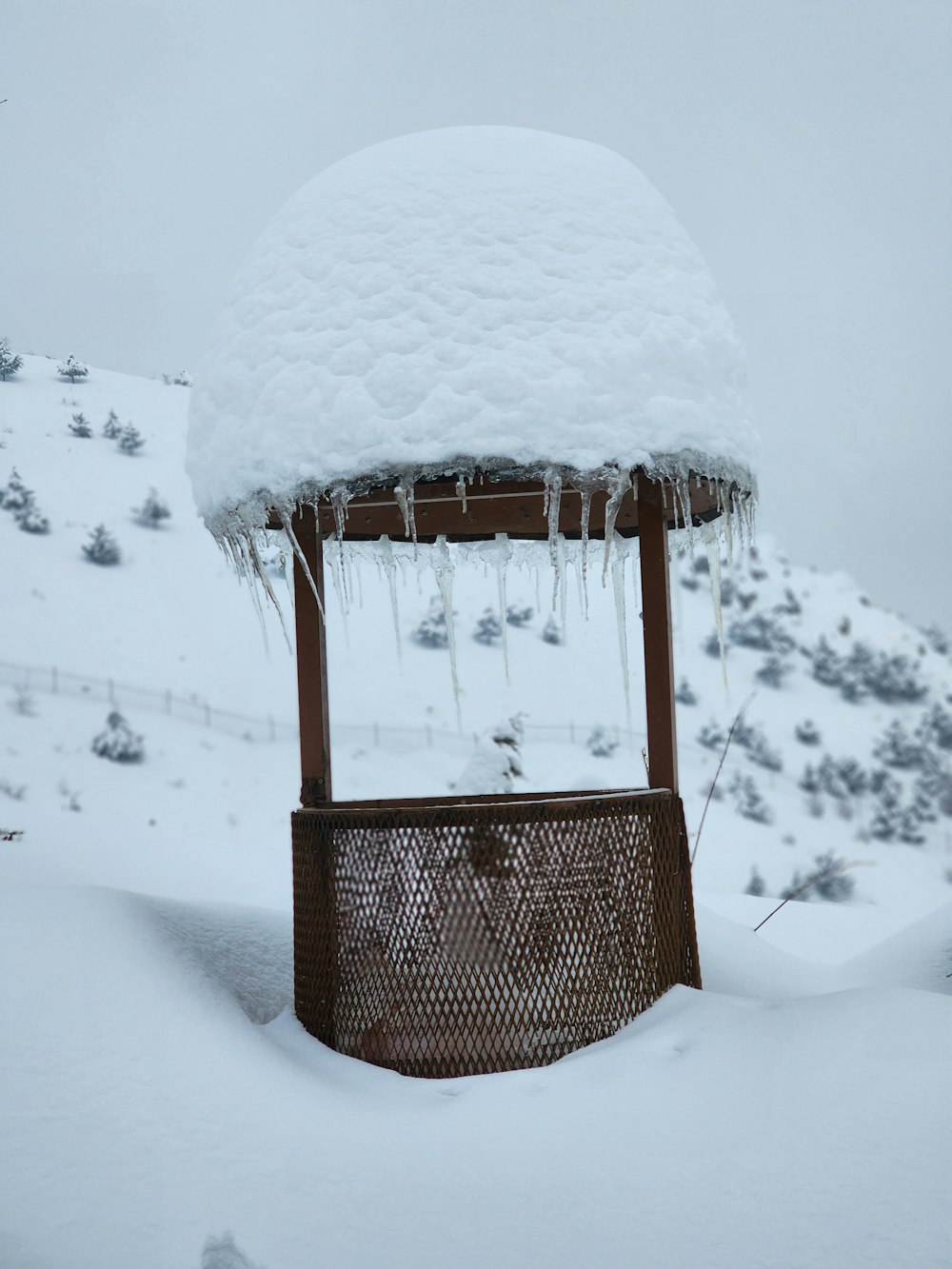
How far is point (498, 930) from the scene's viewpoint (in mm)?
4348

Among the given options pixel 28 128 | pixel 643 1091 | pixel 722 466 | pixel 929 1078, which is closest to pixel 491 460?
pixel 722 466

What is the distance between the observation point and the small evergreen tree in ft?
96.1

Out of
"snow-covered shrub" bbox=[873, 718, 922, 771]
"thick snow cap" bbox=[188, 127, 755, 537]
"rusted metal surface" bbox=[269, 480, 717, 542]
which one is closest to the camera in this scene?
"thick snow cap" bbox=[188, 127, 755, 537]

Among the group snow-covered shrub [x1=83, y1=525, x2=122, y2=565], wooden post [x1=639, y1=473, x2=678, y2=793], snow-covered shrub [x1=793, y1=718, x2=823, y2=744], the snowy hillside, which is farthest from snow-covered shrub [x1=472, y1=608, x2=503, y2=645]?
wooden post [x1=639, y1=473, x2=678, y2=793]

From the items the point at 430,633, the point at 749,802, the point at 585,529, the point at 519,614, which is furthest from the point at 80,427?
the point at 585,529

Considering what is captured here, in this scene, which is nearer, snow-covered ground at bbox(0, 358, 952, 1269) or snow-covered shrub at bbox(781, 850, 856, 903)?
snow-covered ground at bbox(0, 358, 952, 1269)

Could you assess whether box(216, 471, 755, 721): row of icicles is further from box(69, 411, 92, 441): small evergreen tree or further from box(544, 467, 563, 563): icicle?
box(69, 411, 92, 441): small evergreen tree

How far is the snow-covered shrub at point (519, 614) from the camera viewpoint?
94.4 ft

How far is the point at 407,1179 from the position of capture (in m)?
3.31

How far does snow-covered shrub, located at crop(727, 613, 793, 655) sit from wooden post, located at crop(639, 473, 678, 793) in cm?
2692

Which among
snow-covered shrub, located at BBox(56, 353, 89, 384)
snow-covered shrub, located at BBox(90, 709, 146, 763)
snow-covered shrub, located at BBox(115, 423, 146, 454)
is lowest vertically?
snow-covered shrub, located at BBox(90, 709, 146, 763)

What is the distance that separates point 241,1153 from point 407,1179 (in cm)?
49

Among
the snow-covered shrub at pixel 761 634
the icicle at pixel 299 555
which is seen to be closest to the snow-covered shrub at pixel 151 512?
the snow-covered shrub at pixel 761 634

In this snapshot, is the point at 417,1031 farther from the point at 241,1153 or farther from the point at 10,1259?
the point at 10,1259
